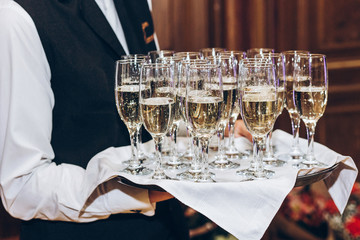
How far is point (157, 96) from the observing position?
4.27 feet

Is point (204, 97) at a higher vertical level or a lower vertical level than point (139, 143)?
higher

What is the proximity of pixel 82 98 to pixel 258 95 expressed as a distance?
0.63 m

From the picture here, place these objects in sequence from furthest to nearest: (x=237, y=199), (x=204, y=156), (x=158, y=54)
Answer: (x=158, y=54)
(x=204, y=156)
(x=237, y=199)

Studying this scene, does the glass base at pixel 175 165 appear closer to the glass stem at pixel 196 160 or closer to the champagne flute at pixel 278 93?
the glass stem at pixel 196 160

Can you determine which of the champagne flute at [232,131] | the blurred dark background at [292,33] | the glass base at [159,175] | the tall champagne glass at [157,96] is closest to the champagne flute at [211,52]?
the champagne flute at [232,131]

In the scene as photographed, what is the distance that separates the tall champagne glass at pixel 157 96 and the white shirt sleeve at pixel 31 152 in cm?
22

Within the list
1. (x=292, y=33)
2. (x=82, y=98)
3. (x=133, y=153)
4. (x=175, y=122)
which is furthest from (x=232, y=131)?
(x=292, y=33)

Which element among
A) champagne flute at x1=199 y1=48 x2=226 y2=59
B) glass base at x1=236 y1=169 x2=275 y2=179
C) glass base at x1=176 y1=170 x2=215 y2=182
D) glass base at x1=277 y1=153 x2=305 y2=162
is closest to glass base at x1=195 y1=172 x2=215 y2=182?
glass base at x1=176 y1=170 x2=215 y2=182

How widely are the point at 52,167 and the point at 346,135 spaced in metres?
3.06

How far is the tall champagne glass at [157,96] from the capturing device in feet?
4.21

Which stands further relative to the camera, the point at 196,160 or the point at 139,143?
the point at 139,143

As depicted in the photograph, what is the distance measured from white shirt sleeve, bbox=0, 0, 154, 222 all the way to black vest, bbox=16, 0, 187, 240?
3.3 inches

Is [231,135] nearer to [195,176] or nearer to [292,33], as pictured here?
[195,176]

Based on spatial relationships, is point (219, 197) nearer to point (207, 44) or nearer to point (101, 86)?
point (101, 86)
